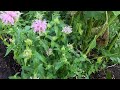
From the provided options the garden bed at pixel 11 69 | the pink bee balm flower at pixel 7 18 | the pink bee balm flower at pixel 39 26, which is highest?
the pink bee balm flower at pixel 7 18

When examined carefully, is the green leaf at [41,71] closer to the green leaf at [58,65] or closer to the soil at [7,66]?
the green leaf at [58,65]

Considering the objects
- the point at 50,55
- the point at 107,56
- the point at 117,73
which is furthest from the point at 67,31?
the point at 117,73

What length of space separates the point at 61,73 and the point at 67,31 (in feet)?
0.68

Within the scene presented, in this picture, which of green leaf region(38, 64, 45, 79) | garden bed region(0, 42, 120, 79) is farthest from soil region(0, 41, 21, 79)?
green leaf region(38, 64, 45, 79)

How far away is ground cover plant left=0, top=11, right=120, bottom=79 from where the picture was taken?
4.81 ft

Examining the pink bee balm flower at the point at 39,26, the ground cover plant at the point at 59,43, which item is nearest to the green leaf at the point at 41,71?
the ground cover plant at the point at 59,43

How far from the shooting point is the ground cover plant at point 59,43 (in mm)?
1465

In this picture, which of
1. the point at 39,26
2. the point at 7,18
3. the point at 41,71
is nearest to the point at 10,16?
the point at 7,18

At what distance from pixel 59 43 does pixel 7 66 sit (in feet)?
0.99

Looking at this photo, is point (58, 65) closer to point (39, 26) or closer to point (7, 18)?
point (39, 26)

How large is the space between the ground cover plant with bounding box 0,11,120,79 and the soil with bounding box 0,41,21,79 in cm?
4

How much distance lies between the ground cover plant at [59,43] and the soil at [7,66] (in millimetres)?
43
